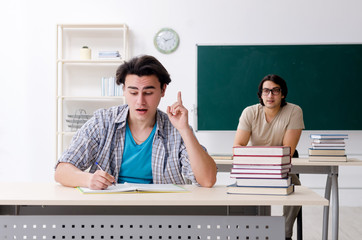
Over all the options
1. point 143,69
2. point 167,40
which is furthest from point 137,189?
point 167,40

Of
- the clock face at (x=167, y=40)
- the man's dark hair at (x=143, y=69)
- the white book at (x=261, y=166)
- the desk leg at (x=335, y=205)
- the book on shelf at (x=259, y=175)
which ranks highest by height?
the clock face at (x=167, y=40)

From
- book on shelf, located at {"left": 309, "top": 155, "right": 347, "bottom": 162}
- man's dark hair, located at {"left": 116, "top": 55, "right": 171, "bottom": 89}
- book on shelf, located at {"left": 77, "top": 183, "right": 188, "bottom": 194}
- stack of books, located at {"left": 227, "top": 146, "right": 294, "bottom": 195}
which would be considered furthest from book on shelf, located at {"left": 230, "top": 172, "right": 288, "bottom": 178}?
book on shelf, located at {"left": 309, "top": 155, "right": 347, "bottom": 162}

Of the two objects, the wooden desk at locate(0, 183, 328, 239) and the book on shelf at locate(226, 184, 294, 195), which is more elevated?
the book on shelf at locate(226, 184, 294, 195)

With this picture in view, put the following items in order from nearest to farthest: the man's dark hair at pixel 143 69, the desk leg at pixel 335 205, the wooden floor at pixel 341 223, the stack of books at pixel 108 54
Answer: the man's dark hair at pixel 143 69, the desk leg at pixel 335 205, the wooden floor at pixel 341 223, the stack of books at pixel 108 54

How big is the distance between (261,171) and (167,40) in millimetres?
3854

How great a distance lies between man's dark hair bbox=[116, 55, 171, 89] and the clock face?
3.33 metres

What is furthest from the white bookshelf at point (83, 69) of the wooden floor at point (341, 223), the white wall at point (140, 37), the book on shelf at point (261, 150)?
the book on shelf at point (261, 150)

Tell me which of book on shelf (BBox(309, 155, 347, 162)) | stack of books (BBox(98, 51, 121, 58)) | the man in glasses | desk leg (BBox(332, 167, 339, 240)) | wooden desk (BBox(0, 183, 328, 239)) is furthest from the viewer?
stack of books (BBox(98, 51, 121, 58))

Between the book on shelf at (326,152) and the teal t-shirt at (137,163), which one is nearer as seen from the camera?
the teal t-shirt at (137,163)

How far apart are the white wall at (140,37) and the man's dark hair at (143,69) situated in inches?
130

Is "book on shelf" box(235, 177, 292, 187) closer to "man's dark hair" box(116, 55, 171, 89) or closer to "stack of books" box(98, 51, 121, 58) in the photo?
"man's dark hair" box(116, 55, 171, 89)

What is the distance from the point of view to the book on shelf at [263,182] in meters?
1.80

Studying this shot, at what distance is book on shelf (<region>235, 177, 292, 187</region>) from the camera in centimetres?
180

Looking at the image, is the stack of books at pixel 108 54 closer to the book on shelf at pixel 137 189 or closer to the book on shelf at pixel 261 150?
the book on shelf at pixel 137 189
